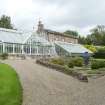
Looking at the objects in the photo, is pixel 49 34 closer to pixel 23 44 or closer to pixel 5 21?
pixel 5 21

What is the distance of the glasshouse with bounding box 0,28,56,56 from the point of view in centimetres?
4466

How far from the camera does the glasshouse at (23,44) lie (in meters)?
44.7

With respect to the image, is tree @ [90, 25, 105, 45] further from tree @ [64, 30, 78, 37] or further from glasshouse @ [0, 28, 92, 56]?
glasshouse @ [0, 28, 92, 56]

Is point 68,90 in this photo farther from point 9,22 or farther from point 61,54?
point 9,22

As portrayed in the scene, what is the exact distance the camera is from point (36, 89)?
14.7m

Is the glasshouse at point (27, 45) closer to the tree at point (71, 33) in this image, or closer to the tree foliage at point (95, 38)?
the tree foliage at point (95, 38)

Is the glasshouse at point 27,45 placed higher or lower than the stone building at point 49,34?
lower

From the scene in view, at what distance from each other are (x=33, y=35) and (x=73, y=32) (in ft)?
238

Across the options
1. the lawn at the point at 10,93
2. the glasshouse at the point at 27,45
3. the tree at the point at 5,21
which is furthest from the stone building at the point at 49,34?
the lawn at the point at 10,93

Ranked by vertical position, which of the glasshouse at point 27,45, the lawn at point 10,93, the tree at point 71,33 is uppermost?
the tree at point 71,33

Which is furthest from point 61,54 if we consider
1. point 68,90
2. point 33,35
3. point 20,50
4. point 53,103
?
point 53,103

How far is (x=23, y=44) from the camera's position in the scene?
4747 centimetres

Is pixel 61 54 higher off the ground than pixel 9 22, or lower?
lower

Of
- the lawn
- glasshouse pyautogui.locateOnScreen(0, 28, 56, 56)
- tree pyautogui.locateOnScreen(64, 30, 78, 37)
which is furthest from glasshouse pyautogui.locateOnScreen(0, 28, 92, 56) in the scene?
tree pyautogui.locateOnScreen(64, 30, 78, 37)
